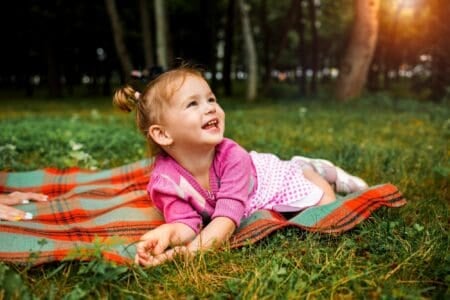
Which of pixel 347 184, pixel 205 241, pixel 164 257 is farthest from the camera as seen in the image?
pixel 347 184

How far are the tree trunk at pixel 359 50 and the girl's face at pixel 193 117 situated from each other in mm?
11175

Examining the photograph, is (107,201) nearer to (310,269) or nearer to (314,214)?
(314,214)

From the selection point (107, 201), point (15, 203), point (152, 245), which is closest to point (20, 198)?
point (15, 203)

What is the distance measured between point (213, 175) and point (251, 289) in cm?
120

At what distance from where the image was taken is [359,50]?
44.7ft

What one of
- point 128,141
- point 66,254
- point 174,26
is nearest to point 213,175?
point 66,254

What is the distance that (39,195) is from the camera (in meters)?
3.83

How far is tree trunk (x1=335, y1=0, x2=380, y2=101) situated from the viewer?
13.0 m

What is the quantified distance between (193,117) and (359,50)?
38.6 ft

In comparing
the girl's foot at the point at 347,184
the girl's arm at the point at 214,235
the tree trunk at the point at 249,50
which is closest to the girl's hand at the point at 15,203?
the girl's arm at the point at 214,235

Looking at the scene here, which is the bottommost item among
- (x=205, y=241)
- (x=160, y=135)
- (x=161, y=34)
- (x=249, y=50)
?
(x=205, y=241)

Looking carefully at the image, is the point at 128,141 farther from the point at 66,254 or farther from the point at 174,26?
the point at 174,26

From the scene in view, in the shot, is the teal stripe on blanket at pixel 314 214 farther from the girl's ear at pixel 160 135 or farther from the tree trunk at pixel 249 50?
the tree trunk at pixel 249 50

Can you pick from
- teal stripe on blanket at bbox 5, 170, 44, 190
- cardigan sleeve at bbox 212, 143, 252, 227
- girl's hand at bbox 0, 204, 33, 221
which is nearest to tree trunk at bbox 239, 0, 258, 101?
teal stripe on blanket at bbox 5, 170, 44, 190
